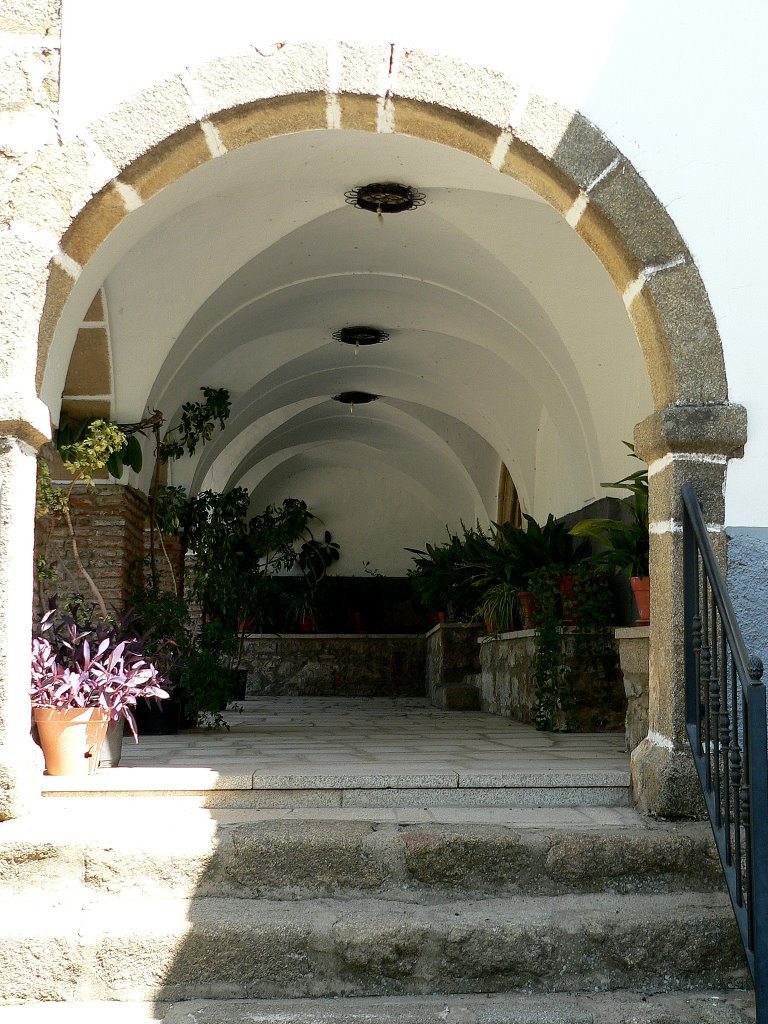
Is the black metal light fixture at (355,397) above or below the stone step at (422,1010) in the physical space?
above

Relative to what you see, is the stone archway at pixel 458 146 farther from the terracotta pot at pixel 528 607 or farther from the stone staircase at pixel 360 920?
the terracotta pot at pixel 528 607

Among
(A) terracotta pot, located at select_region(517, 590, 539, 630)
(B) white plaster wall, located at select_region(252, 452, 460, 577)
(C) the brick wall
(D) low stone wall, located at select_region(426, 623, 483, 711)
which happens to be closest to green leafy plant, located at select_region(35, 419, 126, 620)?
(C) the brick wall

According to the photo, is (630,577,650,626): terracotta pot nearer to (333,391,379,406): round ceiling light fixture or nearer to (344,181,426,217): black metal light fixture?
(344,181,426,217): black metal light fixture

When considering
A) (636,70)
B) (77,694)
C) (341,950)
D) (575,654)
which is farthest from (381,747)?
(636,70)

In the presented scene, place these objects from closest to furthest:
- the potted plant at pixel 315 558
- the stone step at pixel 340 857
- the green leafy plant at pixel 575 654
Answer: the stone step at pixel 340 857, the green leafy plant at pixel 575 654, the potted plant at pixel 315 558

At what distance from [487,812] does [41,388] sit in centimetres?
217

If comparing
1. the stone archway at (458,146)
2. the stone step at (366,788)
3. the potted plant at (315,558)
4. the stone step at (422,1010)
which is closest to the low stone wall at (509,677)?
the stone step at (366,788)

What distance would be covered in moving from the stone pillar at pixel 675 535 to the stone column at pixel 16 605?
80.1 inches

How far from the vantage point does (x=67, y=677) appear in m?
3.87

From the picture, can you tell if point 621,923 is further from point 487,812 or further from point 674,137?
point 674,137

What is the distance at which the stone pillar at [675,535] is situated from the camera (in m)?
3.54

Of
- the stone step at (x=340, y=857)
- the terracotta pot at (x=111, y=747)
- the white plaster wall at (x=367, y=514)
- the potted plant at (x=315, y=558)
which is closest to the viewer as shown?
the stone step at (x=340, y=857)

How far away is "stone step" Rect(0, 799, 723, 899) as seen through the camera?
3.17 metres

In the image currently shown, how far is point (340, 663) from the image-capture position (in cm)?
1245
